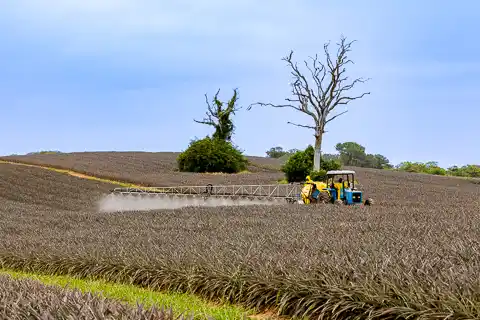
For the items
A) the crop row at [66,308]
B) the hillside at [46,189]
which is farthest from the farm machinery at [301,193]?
the crop row at [66,308]

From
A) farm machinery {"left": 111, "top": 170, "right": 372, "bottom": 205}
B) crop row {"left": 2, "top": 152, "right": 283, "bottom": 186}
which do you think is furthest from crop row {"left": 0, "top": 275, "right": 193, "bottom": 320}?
crop row {"left": 2, "top": 152, "right": 283, "bottom": 186}

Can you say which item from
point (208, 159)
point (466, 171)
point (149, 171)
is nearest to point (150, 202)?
point (149, 171)

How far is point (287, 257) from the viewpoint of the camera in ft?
24.3

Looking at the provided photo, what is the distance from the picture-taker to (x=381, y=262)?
22.0 ft

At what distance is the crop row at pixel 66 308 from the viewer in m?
4.67

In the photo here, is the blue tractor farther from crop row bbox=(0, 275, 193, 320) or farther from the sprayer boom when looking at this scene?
crop row bbox=(0, 275, 193, 320)

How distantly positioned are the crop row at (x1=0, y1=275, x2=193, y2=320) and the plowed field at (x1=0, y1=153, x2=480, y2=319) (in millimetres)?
1916

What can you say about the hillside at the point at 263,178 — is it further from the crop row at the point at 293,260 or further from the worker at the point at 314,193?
the crop row at the point at 293,260

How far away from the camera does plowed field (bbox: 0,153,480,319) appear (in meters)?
5.66

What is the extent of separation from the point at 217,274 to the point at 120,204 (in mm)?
21225

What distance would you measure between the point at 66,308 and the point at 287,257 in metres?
3.24

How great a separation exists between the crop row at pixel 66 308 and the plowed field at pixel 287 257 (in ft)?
6.29

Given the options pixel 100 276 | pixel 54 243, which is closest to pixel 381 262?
pixel 100 276

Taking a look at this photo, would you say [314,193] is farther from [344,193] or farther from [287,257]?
[287,257]
